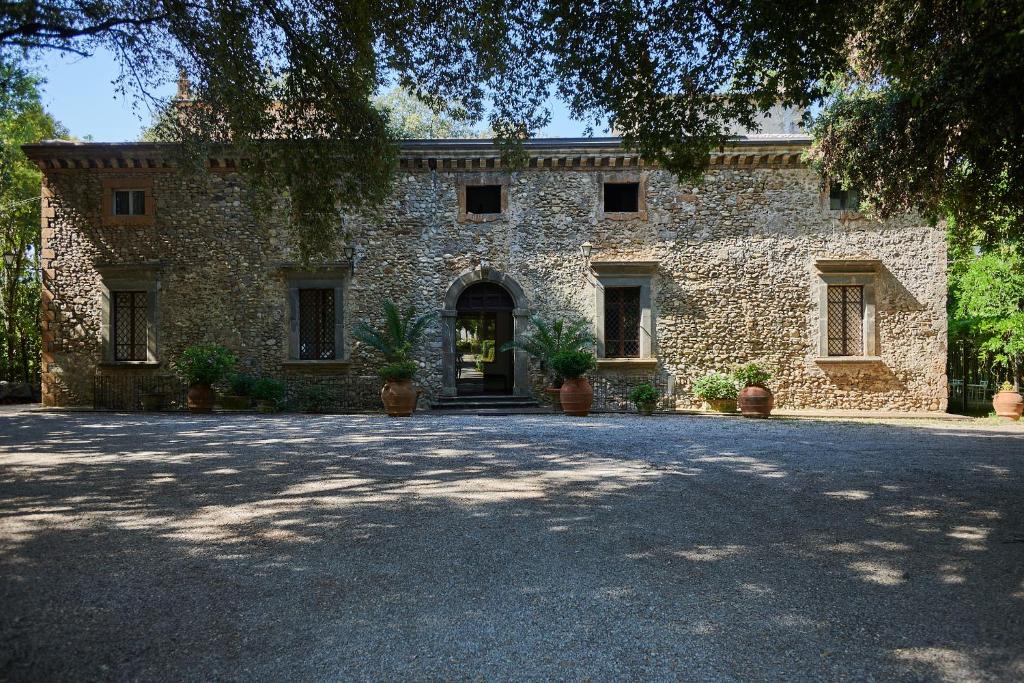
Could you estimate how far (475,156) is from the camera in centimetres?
1491

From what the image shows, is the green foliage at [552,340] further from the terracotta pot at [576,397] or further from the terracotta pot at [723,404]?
the terracotta pot at [723,404]

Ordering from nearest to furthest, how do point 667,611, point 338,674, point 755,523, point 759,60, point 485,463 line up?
point 338,674 → point 667,611 → point 755,523 → point 759,60 → point 485,463

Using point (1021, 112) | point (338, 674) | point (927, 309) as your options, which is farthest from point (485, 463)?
point (927, 309)

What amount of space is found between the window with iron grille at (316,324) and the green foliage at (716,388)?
28.7ft

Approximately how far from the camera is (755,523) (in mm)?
4570

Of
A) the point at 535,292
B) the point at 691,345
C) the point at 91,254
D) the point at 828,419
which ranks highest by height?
the point at 91,254

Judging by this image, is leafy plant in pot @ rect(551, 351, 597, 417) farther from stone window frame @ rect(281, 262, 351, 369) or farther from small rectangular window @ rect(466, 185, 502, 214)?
stone window frame @ rect(281, 262, 351, 369)

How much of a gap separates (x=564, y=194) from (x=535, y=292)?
2467mm

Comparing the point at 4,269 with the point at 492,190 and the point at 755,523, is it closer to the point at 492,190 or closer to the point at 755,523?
the point at 492,190

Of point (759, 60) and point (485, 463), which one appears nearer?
point (759, 60)

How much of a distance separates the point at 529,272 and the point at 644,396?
4.03m

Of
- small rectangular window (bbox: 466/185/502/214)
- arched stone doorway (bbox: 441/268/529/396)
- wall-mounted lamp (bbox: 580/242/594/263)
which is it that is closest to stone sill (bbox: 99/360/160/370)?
arched stone doorway (bbox: 441/268/529/396)

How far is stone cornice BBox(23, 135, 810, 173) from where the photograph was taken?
14.8 metres

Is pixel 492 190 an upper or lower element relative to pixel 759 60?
upper
